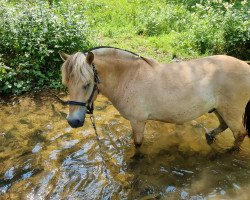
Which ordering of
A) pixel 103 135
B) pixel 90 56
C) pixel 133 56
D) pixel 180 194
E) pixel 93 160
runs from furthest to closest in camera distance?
pixel 103 135, pixel 93 160, pixel 133 56, pixel 180 194, pixel 90 56

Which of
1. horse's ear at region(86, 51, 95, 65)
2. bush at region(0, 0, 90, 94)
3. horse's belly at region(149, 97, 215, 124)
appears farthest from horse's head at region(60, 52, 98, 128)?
bush at region(0, 0, 90, 94)

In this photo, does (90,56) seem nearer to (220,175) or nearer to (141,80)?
(141,80)

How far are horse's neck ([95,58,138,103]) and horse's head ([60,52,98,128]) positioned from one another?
40cm

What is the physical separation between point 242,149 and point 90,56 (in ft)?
10.1

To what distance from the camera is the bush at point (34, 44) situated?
7215 mm

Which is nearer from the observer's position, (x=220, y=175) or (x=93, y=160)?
(x=220, y=175)

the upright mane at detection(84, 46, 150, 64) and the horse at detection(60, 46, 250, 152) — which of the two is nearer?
the upright mane at detection(84, 46, 150, 64)

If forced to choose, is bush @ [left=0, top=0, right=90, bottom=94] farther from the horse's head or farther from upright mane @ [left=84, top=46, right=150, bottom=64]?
the horse's head

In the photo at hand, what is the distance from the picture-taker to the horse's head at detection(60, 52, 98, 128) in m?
4.07

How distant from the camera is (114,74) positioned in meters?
4.77

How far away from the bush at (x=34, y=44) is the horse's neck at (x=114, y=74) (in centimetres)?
282

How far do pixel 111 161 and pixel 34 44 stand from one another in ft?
11.6

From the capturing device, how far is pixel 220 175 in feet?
16.2

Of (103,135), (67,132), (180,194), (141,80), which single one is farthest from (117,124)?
(180,194)
